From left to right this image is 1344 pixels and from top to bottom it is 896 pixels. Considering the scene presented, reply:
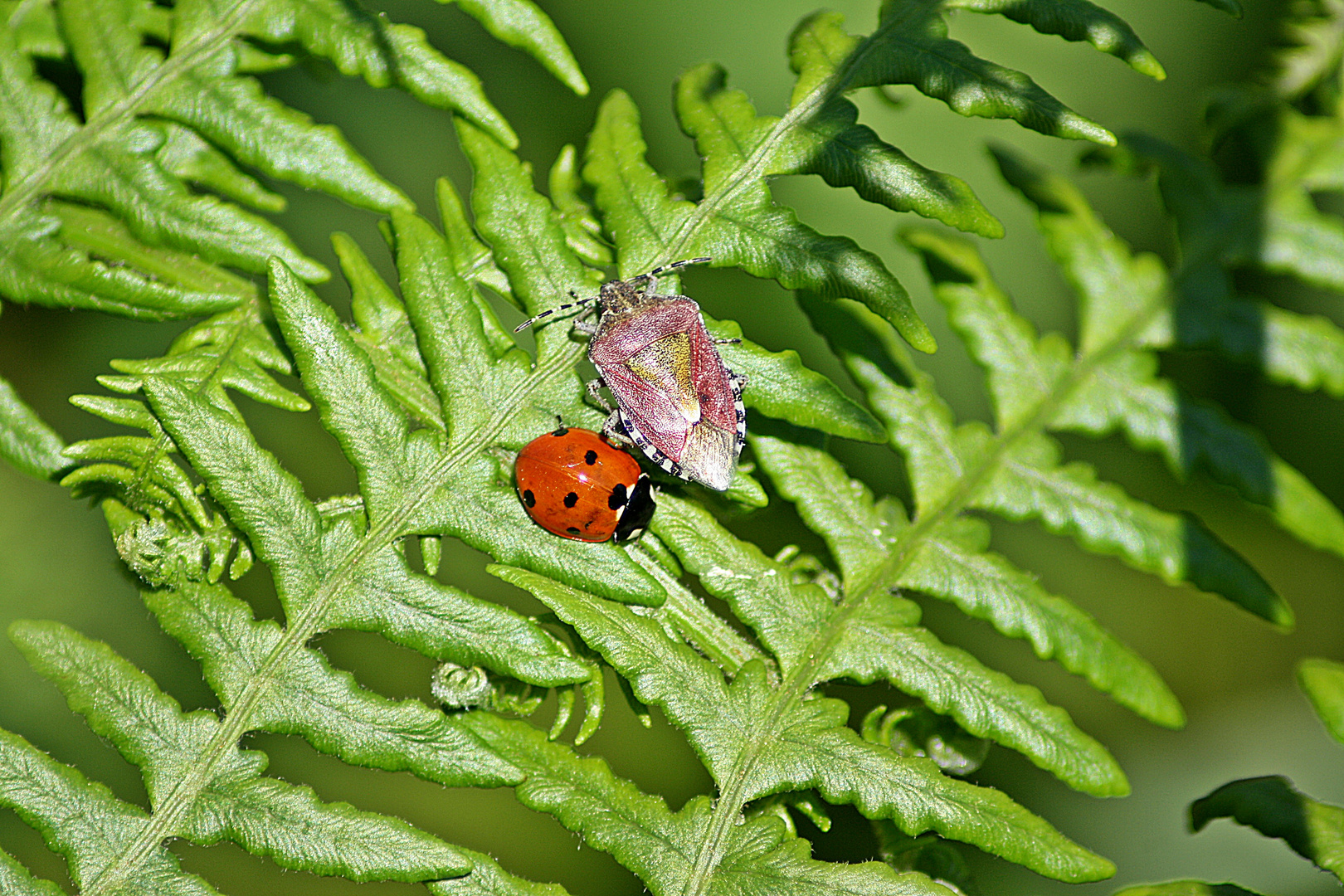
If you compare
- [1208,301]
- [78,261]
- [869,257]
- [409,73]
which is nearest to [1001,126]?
[1208,301]

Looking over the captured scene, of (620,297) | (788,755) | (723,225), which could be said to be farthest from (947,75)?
(788,755)

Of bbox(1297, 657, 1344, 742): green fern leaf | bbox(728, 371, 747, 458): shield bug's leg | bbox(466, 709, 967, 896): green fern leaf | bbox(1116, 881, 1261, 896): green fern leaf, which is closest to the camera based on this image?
bbox(466, 709, 967, 896): green fern leaf

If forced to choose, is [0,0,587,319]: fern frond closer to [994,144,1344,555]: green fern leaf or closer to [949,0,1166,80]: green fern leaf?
[949,0,1166,80]: green fern leaf

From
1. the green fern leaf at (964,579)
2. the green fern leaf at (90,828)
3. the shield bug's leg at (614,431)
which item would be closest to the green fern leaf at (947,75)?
the green fern leaf at (964,579)

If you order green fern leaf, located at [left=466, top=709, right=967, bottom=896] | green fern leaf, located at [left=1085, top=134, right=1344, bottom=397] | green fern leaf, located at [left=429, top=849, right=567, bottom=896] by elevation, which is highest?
green fern leaf, located at [left=1085, top=134, right=1344, bottom=397]

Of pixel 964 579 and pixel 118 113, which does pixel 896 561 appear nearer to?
pixel 964 579

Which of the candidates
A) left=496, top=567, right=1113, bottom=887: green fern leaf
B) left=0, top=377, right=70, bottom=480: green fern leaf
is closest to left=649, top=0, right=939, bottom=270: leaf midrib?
left=496, top=567, right=1113, bottom=887: green fern leaf
